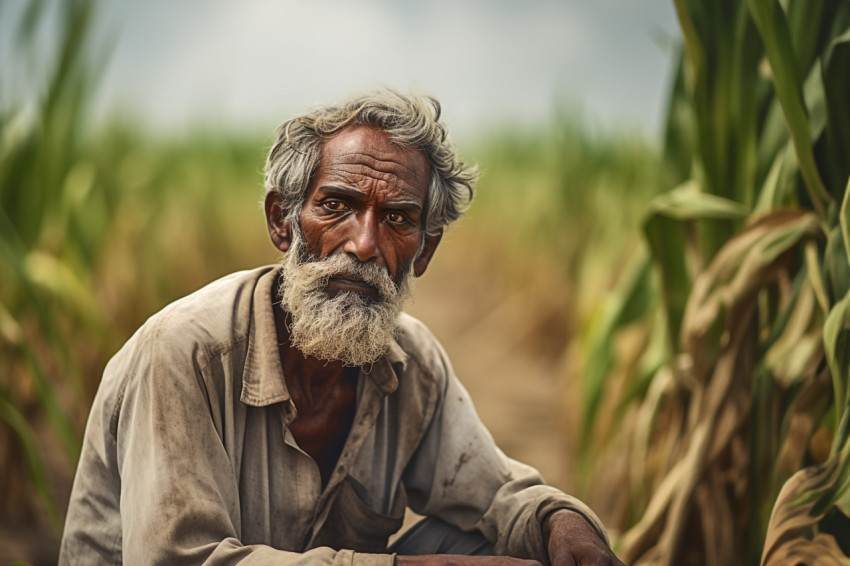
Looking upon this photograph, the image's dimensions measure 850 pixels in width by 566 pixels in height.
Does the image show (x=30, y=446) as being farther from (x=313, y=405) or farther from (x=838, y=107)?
(x=838, y=107)

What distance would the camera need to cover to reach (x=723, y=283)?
2205mm

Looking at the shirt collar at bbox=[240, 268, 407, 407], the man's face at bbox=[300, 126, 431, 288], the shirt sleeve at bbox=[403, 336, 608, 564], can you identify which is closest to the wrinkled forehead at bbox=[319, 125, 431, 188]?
the man's face at bbox=[300, 126, 431, 288]

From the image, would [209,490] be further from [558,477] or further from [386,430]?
[558,477]

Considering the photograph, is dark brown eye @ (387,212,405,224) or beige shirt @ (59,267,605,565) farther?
dark brown eye @ (387,212,405,224)

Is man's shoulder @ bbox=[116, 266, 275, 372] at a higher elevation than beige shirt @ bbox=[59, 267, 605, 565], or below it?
higher

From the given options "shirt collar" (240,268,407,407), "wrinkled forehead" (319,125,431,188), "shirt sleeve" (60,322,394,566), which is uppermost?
"wrinkled forehead" (319,125,431,188)

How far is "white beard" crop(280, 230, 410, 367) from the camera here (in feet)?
5.09

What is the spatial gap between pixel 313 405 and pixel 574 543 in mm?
556

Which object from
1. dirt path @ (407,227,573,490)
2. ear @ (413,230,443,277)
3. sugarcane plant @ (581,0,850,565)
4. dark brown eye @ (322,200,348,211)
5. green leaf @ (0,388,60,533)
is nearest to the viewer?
dark brown eye @ (322,200,348,211)

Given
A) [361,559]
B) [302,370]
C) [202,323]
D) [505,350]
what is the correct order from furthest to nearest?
[505,350] → [302,370] → [202,323] → [361,559]

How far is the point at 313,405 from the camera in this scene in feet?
5.52

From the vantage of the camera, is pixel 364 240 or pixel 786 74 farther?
pixel 786 74

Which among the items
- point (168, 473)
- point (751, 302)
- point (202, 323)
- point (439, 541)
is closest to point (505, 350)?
point (751, 302)

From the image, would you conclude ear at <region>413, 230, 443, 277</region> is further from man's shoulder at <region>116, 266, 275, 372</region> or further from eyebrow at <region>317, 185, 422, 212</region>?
man's shoulder at <region>116, 266, 275, 372</region>
